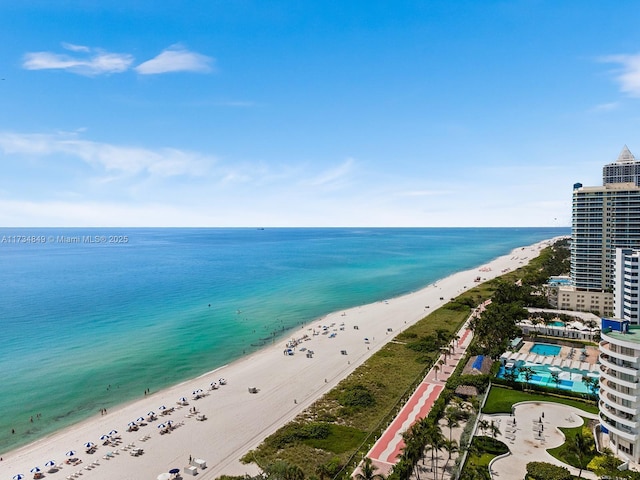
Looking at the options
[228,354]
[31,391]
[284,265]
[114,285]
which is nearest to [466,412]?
[228,354]

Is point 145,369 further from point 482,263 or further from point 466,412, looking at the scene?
point 482,263

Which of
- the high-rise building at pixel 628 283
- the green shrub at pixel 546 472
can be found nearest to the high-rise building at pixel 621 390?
the green shrub at pixel 546 472

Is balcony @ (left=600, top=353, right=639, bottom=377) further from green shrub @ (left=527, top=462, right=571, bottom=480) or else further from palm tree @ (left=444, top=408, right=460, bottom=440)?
palm tree @ (left=444, top=408, right=460, bottom=440)

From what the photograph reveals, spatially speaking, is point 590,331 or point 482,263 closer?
point 590,331

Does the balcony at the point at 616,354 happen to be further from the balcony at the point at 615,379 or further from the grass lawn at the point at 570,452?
the grass lawn at the point at 570,452

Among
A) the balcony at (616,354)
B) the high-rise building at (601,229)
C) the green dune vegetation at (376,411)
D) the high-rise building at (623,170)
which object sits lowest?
the green dune vegetation at (376,411)

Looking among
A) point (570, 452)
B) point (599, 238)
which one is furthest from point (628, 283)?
point (570, 452)

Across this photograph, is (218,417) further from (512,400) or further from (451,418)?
(512,400)
